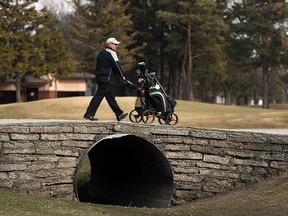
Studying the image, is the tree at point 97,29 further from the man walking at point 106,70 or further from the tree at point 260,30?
the man walking at point 106,70

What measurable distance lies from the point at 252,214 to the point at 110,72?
4586mm

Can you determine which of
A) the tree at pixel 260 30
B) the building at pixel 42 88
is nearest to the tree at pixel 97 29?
the building at pixel 42 88

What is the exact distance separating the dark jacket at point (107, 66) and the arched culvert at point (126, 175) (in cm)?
215

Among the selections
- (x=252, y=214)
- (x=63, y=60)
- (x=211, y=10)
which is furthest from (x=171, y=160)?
(x=211, y=10)

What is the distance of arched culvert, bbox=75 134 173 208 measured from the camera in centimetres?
1431

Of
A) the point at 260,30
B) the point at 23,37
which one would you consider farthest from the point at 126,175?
the point at 260,30

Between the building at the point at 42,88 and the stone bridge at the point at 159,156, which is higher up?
the building at the point at 42,88

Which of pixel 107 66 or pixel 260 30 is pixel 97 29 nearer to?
pixel 260 30

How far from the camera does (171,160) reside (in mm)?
12812

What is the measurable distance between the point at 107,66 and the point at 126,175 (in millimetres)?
7237

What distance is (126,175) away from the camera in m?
18.5

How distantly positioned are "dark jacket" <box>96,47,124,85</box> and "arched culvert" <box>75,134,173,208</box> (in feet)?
7.06

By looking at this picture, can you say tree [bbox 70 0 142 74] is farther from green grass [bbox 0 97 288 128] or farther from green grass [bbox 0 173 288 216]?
green grass [bbox 0 173 288 216]

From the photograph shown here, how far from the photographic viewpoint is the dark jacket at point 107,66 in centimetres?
1200
